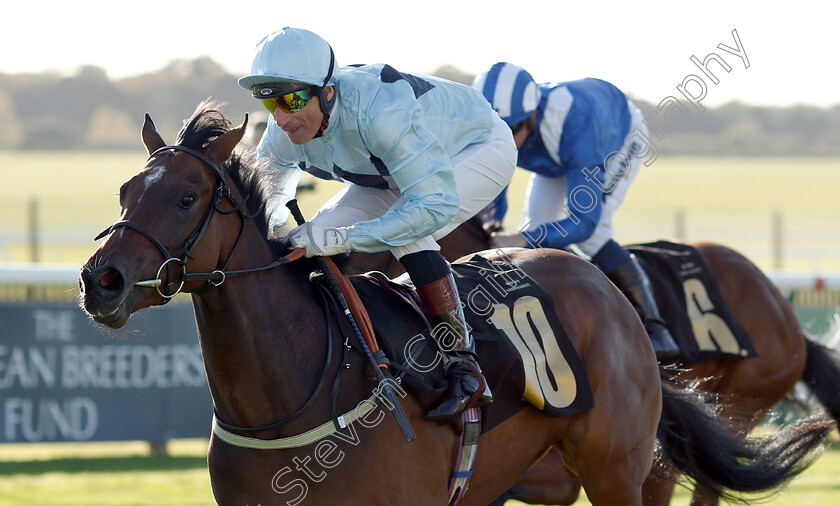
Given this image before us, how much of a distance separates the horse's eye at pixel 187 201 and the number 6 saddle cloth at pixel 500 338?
0.66 meters

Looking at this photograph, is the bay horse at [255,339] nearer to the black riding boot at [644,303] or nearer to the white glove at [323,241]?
the white glove at [323,241]

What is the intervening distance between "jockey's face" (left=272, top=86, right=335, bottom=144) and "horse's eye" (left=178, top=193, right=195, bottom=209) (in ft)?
1.46

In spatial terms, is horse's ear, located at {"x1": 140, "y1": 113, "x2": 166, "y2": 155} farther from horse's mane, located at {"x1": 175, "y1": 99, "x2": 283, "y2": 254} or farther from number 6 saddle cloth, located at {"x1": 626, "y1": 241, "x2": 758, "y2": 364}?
number 6 saddle cloth, located at {"x1": 626, "y1": 241, "x2": 758, "y2": 364}

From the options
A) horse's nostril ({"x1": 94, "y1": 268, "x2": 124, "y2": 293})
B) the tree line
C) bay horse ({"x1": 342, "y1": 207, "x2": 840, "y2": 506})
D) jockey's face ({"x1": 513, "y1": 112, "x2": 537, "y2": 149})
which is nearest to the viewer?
horse's nostril ({"x1": 94, "y1": 268, "x2": 124, "y2": 293})

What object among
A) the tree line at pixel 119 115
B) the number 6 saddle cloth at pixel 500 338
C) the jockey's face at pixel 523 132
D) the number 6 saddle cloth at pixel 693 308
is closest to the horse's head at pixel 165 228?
the number 6 saddle cloth at pixel 500 338

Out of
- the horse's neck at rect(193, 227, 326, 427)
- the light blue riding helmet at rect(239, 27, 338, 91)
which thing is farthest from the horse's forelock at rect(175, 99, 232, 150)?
the horse's neck at rect(193, 227, 326, 427)

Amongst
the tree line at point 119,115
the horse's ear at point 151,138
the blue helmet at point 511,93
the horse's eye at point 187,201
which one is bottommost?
the tree line at point 119,115

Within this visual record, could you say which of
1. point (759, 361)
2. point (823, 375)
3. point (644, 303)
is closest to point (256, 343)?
point (644, 303)

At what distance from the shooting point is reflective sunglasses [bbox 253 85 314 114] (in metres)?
2.60

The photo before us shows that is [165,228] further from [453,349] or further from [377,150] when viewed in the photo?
[453,349]

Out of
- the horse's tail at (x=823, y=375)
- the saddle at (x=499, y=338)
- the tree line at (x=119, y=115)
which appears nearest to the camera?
the saddle at (x=499, y=338)

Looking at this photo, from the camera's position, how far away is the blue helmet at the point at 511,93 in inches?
173

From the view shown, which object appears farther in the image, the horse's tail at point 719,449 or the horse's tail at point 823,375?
the horse's tail at point 823,375

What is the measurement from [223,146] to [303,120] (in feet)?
1.10
